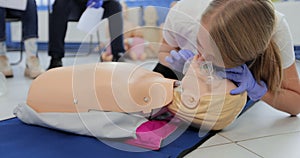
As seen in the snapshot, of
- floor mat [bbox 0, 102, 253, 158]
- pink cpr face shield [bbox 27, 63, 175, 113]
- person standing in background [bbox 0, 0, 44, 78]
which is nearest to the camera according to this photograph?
floor mat [bbox 0, 102, 253, 158]

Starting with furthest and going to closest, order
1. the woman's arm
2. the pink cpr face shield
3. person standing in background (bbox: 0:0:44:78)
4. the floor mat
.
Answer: person standing in background (bbox: 0:0:44:78)
the woman's arm
the pink cpr face shield
the floor mat

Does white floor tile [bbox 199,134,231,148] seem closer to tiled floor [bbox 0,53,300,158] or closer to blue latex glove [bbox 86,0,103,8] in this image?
tiled floor [bbox 0,53,300,158]

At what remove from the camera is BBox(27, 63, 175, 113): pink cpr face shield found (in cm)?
73

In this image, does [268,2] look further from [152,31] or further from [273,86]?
[152,31]

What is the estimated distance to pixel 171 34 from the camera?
98 centimetres

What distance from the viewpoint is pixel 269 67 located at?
759mm

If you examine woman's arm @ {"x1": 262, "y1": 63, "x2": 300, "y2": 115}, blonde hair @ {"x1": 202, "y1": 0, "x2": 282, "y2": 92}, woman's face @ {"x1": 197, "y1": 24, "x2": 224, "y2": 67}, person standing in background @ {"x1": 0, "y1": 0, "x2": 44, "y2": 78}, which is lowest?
person standing in background @ {"x1": 0, "y1": 0, "x2": 44, "y2": 78}

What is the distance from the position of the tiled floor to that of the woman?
0.19 ft

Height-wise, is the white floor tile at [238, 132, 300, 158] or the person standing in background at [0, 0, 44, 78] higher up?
the white floor tile at [238, 132, 300, 158]

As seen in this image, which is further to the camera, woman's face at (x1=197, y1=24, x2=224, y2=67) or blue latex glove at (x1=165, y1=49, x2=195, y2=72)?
blue latex glove at (x1=165, y1=49, x2=195, y2=72)

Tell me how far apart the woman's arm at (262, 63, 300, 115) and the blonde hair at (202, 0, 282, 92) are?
17cm

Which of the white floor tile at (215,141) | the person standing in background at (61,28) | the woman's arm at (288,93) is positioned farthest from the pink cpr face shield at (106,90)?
the person standing in background at (61,28)

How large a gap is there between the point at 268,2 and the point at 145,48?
0.41 meters

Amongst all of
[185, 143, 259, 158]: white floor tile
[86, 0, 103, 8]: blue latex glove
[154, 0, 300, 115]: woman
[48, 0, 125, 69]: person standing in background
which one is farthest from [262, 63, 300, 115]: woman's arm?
[86, 0, 103, 8]: blue latex glove
